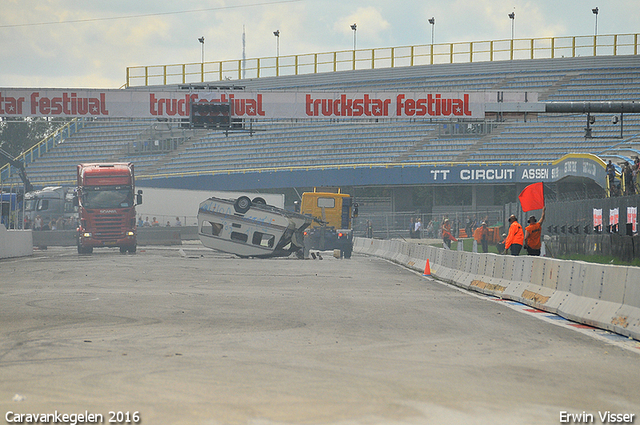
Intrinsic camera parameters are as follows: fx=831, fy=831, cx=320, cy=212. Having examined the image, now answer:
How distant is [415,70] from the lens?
59.7 metres

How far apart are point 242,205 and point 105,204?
7.76 m

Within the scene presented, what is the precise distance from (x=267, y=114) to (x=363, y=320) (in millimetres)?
25250

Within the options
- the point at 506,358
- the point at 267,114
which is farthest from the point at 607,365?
the point at 267,114

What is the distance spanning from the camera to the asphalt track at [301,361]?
18.8 ft

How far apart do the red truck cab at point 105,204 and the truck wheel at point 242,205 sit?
22.3 ft

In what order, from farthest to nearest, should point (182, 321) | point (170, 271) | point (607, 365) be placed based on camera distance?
point (170, 271)
point (182, 321)
point (607, 365)

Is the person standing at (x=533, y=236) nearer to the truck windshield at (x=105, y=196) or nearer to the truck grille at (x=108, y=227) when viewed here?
the truck windshield at (x=105, y=196)

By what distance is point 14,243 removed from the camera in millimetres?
32062

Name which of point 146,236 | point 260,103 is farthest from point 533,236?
Answer: point 146,236

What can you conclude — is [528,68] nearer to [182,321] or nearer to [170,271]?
[170,271]

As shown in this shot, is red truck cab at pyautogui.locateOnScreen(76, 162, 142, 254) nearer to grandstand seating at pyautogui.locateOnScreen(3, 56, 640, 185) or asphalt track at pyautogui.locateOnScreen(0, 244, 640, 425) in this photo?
grandstand seating at pyautogui.locateOnScreen(3, 56, 640, 185)

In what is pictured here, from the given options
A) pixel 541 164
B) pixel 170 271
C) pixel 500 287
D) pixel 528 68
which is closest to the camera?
Answer: pixel 500 287

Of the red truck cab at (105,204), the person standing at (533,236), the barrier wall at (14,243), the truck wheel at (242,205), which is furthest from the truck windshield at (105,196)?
the person standing at (533,236)

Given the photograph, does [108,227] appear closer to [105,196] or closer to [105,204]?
[105,204]
